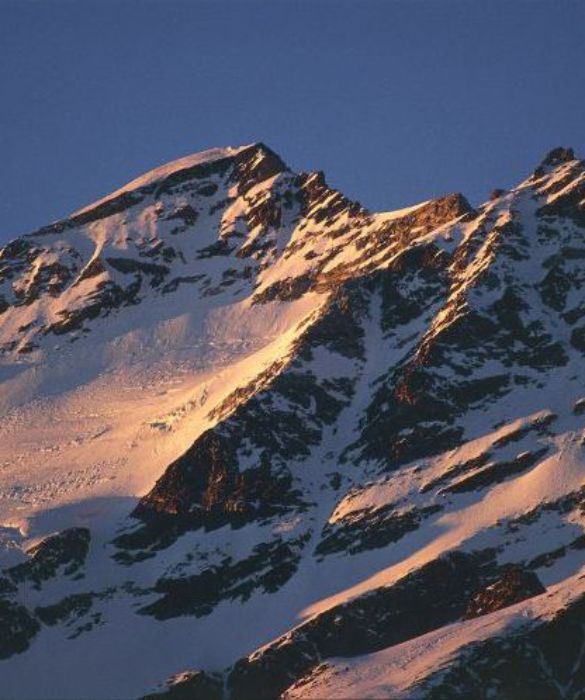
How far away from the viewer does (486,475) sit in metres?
198

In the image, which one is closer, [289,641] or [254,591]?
[289,641]

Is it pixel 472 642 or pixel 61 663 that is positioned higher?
pixel 61 663

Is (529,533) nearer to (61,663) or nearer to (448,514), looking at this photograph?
(448,514)

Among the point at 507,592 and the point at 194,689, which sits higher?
the point at 194,689

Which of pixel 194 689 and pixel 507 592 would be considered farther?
pixel 194 689

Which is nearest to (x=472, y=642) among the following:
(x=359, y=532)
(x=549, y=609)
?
(x=549, y=609)

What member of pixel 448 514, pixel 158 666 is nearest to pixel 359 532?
pixel 448 514

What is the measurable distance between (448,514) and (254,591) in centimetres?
1711

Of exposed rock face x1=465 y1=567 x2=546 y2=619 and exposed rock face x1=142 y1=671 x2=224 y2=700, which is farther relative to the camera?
exposed rock face x1=142 y1=671 x2=224 y2=700

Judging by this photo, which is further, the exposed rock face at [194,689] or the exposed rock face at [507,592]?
the exposed rock face at [194,689]

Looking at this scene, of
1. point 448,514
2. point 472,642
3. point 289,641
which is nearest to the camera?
point 472,642

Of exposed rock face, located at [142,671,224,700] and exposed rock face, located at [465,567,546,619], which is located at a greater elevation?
exposed rock face, located at [142,671,224,700]

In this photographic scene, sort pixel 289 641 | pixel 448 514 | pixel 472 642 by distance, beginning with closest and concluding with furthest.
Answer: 1. pixel 472 642
2. pixel 289 641
3. pixel 448 514

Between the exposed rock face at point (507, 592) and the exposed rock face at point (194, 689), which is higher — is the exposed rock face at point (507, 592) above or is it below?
below
